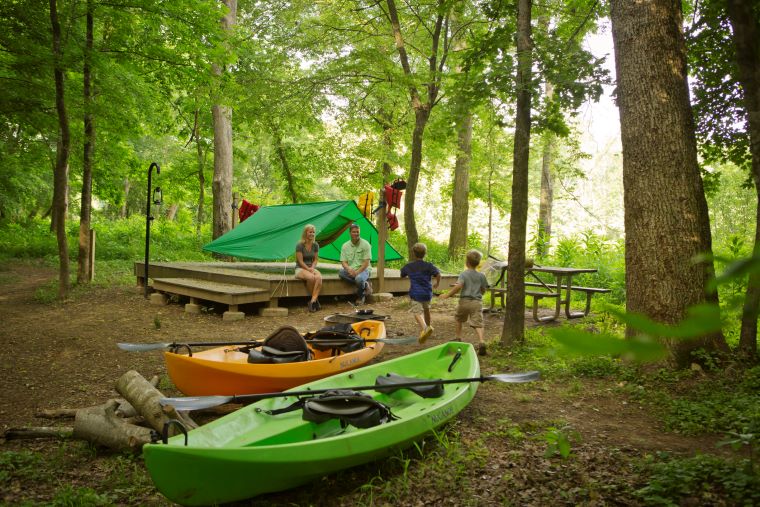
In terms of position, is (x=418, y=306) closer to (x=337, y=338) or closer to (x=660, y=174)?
(x=337, y=338)

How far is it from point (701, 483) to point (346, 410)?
199 centimetres

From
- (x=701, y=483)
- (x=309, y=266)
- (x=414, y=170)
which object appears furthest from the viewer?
(x=414, y=170)

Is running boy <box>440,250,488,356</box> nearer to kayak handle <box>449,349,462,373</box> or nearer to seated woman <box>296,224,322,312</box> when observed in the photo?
kayak handle <box>449,349,462,373</box>

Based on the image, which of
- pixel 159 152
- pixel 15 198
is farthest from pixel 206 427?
pixel 159 152

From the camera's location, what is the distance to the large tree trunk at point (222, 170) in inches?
538

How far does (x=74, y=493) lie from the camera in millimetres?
2986

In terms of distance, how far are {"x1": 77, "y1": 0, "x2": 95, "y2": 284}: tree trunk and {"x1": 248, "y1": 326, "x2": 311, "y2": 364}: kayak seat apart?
19.2 ft

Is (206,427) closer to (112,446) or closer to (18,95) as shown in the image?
(112,446)

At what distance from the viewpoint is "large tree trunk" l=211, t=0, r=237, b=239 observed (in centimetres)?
1367

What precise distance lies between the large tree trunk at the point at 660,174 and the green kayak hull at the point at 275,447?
1.86 metres

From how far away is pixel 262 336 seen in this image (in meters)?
6.83

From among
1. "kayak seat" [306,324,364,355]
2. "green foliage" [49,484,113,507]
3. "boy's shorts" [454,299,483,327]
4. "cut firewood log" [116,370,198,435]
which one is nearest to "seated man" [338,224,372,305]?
"boy's shorts" [454,299,483,327]

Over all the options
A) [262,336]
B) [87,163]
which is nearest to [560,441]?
[262,336]

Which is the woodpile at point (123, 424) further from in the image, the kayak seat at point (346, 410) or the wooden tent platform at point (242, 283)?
the wooden tent platform at point (242, 283)
